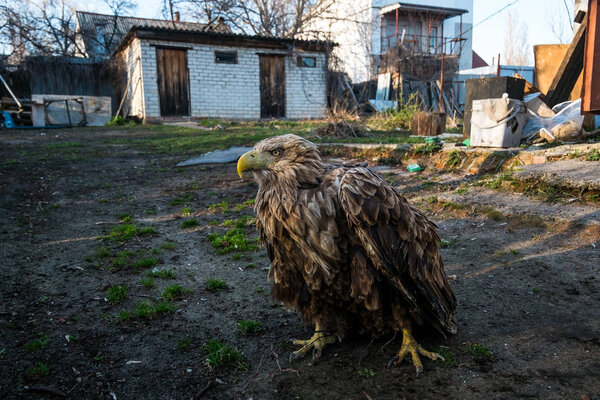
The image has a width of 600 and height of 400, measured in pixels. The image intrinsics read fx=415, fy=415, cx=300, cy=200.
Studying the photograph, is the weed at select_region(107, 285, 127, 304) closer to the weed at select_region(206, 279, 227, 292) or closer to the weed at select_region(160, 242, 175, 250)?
the weed at select_region(206, 279, 227, 292)

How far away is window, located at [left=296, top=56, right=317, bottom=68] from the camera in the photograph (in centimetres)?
1955

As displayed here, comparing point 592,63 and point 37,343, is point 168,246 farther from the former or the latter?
point 592,63

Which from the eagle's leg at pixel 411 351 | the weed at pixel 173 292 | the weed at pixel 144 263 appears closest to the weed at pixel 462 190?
the eagle's leg at pixel 411 351

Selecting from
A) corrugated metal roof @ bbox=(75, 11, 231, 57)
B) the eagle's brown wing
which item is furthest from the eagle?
corrugated metal roof @ bbox=(75, 11, 231, 57)

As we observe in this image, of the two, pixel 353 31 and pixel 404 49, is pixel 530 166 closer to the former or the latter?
pixel 404 49

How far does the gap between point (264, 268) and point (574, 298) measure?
2.45m

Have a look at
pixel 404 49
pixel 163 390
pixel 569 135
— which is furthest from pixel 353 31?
pixel 163 390

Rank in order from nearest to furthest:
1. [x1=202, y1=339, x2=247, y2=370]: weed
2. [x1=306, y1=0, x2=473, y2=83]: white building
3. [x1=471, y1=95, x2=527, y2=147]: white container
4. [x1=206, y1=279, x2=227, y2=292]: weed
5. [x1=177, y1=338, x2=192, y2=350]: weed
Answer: [x1=202, y1=339, x2=247, y2=370]: weed
[x1=177, y1=338, x2=192, y2=350]: weed
[x1=206, y1=279, x2=227, y2=292]: weed
[x1=471, y1=95, x2=527, y2=147]: white container
[x1=306, y1=0, x2=473, y2=83]: white building

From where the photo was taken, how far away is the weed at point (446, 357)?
230 centimetres

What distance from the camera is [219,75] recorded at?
18.2 metres

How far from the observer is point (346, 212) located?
215 centimetres

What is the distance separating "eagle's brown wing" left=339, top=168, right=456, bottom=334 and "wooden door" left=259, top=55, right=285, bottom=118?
17550mm

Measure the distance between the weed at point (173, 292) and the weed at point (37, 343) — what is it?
2.82ft

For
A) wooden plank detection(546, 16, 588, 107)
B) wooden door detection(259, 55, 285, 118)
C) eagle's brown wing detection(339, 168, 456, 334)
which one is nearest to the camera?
eagle's brown wing detection(339, 168, 456, 334)
